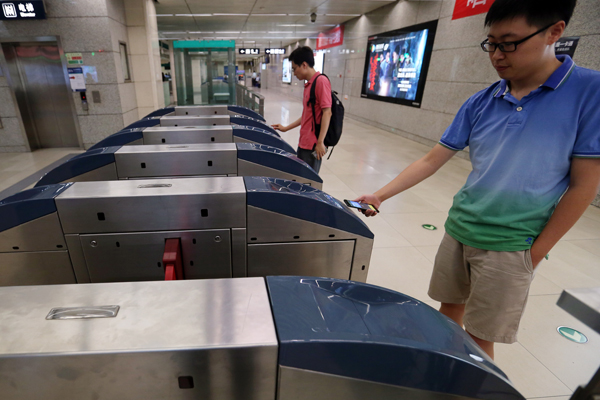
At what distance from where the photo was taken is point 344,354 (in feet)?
1.85

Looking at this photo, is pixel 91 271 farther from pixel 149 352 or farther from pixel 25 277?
pixel 149 352

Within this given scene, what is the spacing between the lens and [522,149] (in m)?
0.98

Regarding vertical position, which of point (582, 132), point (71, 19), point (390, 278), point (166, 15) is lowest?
point (390, 278)

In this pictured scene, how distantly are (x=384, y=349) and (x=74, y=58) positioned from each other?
20.1 ft

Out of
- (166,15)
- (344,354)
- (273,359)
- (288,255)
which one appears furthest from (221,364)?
(166,15)

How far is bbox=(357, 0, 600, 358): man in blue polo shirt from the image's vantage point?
91cm

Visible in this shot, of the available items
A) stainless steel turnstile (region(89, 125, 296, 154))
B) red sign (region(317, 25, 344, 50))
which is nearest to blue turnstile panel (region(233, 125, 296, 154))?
stainless steel turnstile (region(89, 125, 296, 154))

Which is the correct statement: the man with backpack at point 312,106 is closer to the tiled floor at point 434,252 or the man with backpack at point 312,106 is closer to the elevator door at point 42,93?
the tiled floor at point 434,252

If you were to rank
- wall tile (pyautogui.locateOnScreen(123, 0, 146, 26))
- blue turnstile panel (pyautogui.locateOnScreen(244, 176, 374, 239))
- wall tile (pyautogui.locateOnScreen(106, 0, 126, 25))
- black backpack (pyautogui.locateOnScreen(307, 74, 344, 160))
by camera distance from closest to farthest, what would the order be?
1. blue turnstile panel (pyautogui.locateOnScreen(244, 176, 374, 239))
2. black backpack (pyautogui.locateOnScreen(307, 74, 344, 160))
3. wall tile (pyautogui.locateOnScreen(106, 0, 126, 25))
4. wall tile (pyautogui.locateOnScreen(123, 0, 146, 26))

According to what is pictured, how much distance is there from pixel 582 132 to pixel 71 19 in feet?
20.0

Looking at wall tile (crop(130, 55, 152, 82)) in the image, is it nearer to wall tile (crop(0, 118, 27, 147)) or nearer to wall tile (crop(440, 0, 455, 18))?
wall tile (crop(0, 118, 27, 147))

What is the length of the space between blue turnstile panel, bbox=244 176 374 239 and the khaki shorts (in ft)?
1.09

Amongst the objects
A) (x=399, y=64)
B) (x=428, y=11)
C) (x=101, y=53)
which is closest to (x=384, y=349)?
(x=101, y=53)

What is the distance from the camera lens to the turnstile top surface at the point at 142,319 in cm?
53
